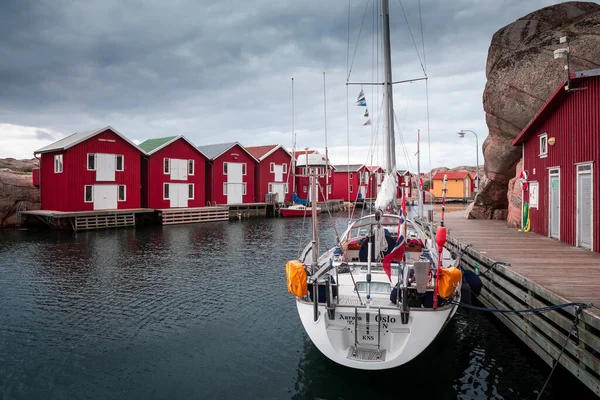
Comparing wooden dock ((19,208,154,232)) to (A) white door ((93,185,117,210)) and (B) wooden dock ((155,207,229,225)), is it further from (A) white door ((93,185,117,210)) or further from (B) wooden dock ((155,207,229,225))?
(B) wooden dock ((155,207,229,225))

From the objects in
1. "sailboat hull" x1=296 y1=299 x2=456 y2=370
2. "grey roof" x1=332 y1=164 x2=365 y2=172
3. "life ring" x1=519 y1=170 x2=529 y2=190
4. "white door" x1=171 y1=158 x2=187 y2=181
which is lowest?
"sailboat hull" x1=296 y1=299 x2=456 y2=370

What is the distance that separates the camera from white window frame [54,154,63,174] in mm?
35719

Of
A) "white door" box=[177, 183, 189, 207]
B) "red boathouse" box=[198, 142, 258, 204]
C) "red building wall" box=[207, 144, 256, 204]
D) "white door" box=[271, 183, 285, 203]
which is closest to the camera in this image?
"white door" box=[177, 183, 189, 207]

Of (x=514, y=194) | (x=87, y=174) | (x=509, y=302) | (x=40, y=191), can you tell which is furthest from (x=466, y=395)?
(x=40, y=191)

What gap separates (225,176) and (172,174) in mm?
6880

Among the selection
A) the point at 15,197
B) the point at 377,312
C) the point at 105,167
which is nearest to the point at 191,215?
the point at 105,167

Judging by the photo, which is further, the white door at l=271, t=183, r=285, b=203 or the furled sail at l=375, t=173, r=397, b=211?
the white door at l=271, t=183, r=285, b=203

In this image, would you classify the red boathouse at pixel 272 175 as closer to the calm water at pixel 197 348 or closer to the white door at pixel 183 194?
the white door at pixel 183 194

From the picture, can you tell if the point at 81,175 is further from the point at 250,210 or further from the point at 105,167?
the point at 250,210

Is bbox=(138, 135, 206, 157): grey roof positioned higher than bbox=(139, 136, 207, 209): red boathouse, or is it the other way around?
bbox=(138, 135, 206, 157): grey roof

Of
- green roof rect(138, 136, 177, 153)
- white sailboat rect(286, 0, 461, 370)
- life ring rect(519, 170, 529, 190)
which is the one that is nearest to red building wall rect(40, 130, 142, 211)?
green roof rect(138, 136, 177, 153)

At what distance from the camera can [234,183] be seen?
1908 inches

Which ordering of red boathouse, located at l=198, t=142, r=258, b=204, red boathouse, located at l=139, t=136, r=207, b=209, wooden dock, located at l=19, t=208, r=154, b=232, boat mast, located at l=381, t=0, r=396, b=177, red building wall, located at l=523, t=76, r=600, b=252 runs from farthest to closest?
red boathouse, located at l=198, t=142, r=258, b=204 < red boathouse, located at l=139, t=136, r=207, b=209 < wooden dock, located at l=19, t=208, r=154, b=232 < boat mast, located at l=381, t=0, r=396, b=177 < red building wall, located at l=523, t=76, r=600, b=252

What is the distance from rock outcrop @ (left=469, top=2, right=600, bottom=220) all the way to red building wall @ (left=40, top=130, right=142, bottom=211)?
93.8 feet
